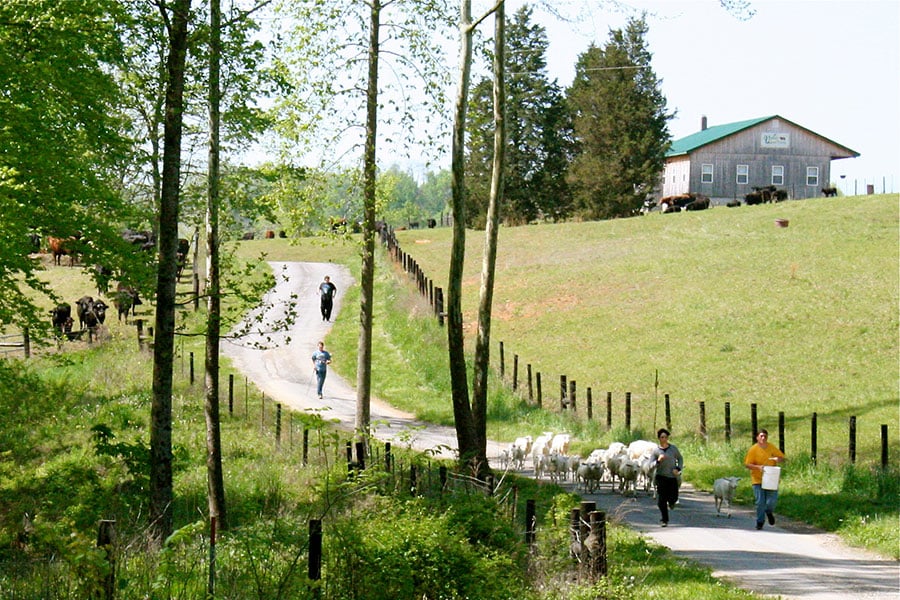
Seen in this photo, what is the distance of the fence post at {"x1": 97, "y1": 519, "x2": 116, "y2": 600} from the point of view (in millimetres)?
8328

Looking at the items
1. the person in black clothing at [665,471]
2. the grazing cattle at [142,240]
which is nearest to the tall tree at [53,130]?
the grazing cattle at [142,240]

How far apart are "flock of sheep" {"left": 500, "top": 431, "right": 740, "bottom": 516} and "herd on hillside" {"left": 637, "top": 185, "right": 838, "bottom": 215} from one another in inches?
2271

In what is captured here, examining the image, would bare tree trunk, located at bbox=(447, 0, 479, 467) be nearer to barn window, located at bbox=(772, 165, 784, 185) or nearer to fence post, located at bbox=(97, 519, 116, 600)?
fence post, located at bbox=(97, 519, 116, 600)

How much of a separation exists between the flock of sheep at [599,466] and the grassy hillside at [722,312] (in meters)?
5.06

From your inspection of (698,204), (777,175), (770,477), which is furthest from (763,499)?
(777,175)

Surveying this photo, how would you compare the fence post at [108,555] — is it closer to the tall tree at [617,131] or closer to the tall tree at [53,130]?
the tall tree at [53,130]

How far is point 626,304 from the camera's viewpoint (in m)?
48.3

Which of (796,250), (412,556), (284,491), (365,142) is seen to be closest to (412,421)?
(365,142)

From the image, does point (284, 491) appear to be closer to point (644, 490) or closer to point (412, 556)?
point (644, 490)

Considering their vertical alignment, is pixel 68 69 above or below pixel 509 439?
above

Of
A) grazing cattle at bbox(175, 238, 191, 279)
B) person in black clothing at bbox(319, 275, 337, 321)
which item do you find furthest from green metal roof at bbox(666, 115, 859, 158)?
grazing cattle at bbox(175, 238, 191, 279)

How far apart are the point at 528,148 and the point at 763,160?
1886 centimetres

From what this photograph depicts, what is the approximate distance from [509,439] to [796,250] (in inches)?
1236

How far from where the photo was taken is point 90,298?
4412 centimetres
